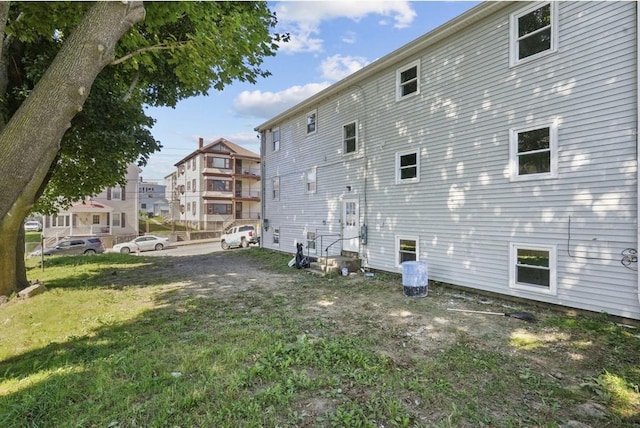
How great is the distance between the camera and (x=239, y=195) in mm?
39312

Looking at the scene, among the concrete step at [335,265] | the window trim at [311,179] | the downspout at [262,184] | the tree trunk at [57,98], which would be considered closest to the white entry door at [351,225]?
the concrete step at [335,265]

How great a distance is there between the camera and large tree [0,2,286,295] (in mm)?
2881

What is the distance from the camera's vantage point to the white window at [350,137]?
485 inches

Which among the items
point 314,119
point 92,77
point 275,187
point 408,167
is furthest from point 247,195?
point 92,77

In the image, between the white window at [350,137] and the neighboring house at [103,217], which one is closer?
the white window at [350,137]

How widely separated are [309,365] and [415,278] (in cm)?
452

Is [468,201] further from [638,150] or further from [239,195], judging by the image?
[239,195]

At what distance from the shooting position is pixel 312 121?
48.9 ft

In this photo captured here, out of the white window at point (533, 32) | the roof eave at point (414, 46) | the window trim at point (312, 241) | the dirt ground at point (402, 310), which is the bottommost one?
the dirt ground at point (402, 310)

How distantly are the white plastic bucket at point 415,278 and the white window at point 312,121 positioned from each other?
860cm

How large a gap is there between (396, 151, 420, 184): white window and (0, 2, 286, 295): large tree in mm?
4881

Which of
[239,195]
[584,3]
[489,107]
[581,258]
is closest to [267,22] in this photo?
[489,107]

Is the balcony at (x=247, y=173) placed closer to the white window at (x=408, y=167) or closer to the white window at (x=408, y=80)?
the white window at (x=408, y=80)

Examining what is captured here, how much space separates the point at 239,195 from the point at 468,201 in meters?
33.7
